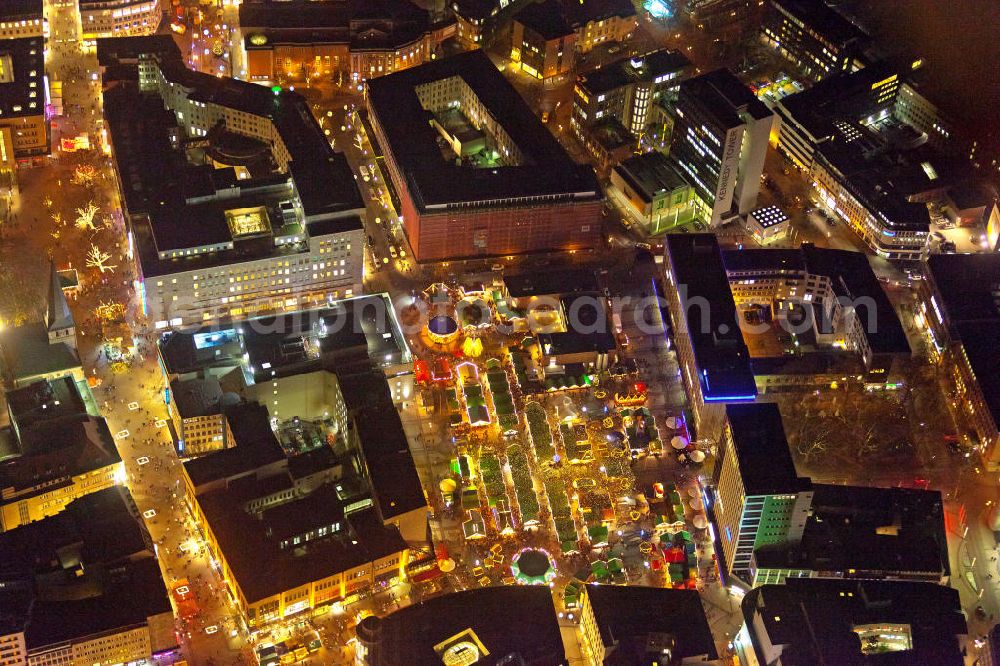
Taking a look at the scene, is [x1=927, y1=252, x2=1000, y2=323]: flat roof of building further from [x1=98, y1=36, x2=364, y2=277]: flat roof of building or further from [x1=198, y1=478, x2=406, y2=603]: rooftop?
[x1=198, y1=478, x2=406, y2=603]: rooftop

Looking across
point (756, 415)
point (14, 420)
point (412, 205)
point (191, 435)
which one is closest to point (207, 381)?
point (191, 435)

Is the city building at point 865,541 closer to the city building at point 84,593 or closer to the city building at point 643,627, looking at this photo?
the city building at point 643,627

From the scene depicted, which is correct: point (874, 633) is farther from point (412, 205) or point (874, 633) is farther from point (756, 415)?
point (412, 205)

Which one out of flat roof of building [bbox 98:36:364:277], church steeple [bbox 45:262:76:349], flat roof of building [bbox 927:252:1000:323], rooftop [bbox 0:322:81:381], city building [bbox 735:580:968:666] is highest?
flat roof of building [bbox 98:36:364:277]

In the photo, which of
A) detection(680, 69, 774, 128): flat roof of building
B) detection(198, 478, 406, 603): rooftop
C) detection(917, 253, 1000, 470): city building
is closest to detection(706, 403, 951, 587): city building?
detection(917, 253, 1000, 470): city building

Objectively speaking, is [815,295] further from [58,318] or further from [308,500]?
[58,318]

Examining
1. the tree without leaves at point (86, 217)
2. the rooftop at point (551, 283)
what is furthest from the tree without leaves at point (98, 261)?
the rooftop at point (551, 283)
